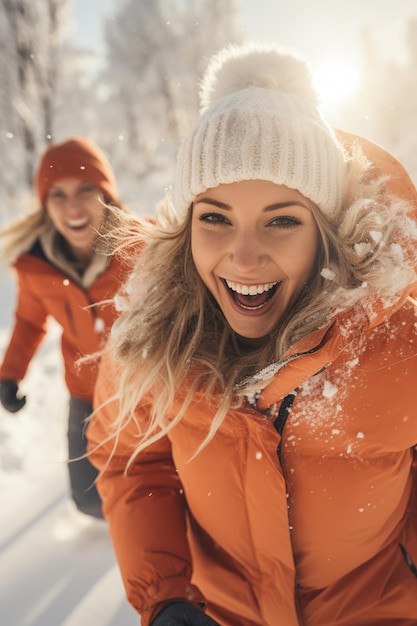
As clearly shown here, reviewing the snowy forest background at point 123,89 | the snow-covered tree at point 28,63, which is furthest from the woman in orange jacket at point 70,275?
the snow-covered tree at point 28,63

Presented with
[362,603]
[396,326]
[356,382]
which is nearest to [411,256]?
[396,326]

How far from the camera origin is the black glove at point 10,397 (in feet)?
10.1

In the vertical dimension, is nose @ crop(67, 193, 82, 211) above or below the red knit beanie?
below

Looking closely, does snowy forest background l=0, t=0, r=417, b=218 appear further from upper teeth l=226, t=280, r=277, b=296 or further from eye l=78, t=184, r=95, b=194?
upper teeth l=226, t=280, r=277, b=296

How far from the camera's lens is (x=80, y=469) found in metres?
3.00

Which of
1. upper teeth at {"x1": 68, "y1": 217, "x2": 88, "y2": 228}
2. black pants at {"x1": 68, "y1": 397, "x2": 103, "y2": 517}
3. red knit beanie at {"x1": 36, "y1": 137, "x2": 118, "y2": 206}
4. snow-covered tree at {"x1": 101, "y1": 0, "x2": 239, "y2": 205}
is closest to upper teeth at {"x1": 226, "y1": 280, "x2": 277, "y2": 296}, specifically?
black pants at {"x1": 68, "y1": 397, "x2": 103, "y2": 517}

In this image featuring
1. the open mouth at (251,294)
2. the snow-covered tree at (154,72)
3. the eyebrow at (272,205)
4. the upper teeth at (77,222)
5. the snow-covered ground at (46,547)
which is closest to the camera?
the eyebrow at (272,205)

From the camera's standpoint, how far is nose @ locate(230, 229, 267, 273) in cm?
140

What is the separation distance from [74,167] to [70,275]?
74cm

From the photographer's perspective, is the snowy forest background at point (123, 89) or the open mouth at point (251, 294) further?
the snowy forest background at point (123, 89)

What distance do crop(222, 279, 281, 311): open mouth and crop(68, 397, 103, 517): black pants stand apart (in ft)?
4.87

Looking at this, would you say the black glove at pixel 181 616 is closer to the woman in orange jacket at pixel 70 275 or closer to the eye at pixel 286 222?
the eye at pixel 286 222

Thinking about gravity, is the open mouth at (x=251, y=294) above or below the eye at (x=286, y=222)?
below

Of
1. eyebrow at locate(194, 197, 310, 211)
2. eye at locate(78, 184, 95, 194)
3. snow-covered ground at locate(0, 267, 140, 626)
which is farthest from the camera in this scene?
eye at locate(78, 184, 95, 194)
